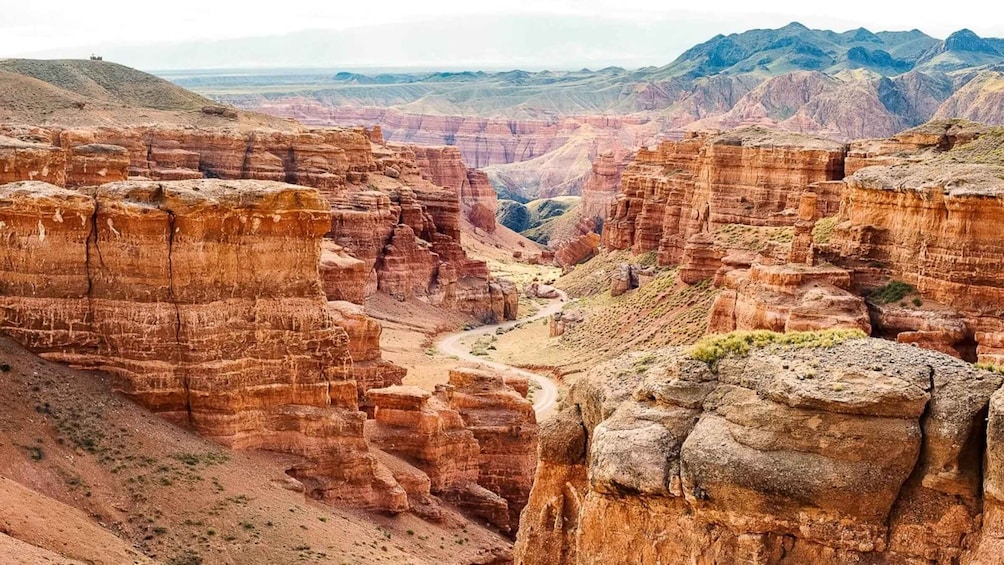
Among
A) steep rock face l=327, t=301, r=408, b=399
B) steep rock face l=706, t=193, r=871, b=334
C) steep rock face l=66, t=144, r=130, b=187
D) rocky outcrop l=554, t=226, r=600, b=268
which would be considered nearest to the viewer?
steep rock face l=327, t=301, r=408, b=399

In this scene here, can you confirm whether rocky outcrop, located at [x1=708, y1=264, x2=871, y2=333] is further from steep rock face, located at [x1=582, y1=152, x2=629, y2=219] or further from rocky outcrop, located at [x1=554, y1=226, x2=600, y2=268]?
steep rock face, located at [x1=582, y1=152, x2=629, y2=219]

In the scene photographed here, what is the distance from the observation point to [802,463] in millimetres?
19641

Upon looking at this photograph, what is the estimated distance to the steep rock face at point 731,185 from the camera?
7456cm

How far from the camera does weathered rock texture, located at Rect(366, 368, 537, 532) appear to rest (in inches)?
1628

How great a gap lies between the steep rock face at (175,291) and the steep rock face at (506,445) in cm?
808

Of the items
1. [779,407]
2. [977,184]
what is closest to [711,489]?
[779,407]

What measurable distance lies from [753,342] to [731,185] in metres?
57.2

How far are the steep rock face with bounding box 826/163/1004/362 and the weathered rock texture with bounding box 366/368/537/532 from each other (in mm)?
13291

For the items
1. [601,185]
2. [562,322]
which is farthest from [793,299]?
[601,185]

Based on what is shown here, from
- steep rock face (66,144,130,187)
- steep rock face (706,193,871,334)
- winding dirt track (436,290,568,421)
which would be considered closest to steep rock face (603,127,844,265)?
winding dirt track (436,290,568,421)

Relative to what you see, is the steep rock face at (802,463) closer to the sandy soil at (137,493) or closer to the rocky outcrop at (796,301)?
the sandy soil at (137,493)

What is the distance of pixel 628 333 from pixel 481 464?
30430 millimetres

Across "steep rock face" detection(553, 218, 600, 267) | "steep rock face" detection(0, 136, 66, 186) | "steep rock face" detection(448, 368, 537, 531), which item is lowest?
"steep rock face" detection(553, 218, 600, 267)

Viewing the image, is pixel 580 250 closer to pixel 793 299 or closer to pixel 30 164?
pixel 793 299
